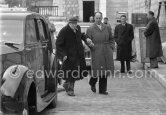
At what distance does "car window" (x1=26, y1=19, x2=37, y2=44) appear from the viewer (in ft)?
25.6

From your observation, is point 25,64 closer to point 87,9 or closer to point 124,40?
point 124,40

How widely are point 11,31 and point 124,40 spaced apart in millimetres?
9268

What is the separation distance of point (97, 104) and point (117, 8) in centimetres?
3738

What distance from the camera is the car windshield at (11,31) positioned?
755 centimetres

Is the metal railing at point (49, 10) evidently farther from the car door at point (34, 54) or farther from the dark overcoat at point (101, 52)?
the car door at point (34, 54)

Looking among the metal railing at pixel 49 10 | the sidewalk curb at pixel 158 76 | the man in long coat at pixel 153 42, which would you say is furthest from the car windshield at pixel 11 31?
the metal railing at pixel 49 10

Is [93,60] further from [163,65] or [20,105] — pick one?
[163,65]

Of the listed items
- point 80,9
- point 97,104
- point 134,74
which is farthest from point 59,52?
point 80,9

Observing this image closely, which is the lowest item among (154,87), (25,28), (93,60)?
(154,87)

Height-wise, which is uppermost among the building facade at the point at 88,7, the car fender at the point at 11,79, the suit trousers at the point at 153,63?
the building facade at the point at 88,7

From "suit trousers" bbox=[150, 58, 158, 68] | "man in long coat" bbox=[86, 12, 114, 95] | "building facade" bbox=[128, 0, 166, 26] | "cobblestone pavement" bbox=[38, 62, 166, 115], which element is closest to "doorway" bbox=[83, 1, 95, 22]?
"building facade" bbox=[128, 0, 166, 26]

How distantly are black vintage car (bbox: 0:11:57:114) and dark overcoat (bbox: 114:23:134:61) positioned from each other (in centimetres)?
726

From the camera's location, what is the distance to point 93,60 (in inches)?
446

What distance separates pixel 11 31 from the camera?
769cm
